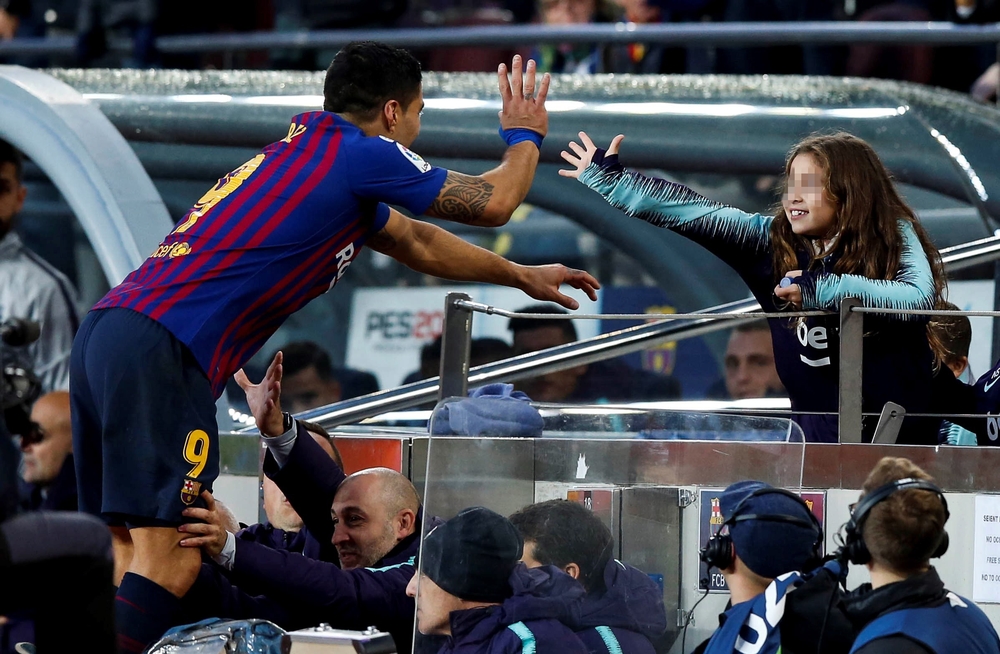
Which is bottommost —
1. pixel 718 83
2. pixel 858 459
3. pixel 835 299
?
pixel 858 459

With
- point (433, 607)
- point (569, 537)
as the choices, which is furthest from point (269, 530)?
point (569, 537)

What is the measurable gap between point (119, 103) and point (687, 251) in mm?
3090

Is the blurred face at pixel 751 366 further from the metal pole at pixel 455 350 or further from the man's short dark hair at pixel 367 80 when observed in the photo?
the man's short dark hair at pixel 367 80

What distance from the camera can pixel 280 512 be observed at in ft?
15.1

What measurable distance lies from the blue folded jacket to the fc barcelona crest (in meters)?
0.53

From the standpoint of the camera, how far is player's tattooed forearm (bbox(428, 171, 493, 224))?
3467 mm

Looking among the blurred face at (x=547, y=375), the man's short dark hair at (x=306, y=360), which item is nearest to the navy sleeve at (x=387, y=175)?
the blurred face at (x=547, y=375)

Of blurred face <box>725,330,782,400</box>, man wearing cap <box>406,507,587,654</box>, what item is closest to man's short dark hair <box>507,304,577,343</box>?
blurred face <box>725,330,782,400</box>

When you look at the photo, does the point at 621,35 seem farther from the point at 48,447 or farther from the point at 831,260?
the point at 831,260

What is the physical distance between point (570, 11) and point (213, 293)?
559 cm

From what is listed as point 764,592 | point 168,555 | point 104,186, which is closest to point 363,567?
point 168,555

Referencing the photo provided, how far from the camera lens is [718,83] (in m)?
7.67

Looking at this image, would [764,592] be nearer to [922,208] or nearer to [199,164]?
[922,208]

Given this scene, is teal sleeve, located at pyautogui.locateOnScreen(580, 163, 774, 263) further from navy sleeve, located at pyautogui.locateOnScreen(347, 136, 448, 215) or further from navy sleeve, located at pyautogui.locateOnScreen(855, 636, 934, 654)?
navy sleeve, located at pyautogui.locateOnScreen(855, 636, 934, 654)
